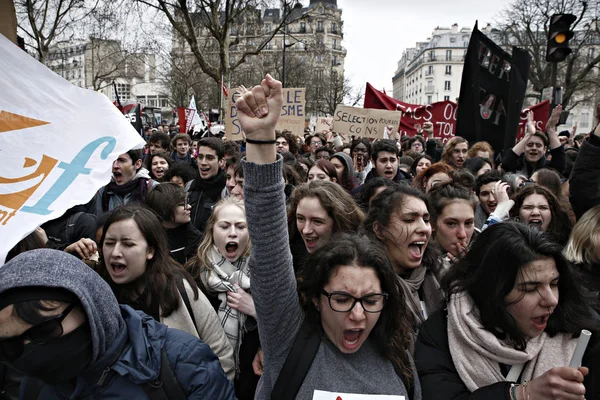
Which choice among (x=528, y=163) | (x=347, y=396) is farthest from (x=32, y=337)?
(x=528, y=163)

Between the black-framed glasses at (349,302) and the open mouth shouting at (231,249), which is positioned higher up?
the black-framed glasses at (349,302)

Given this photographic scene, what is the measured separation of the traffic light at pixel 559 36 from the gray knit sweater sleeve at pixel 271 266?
261 inches

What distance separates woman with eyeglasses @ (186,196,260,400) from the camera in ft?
7.86

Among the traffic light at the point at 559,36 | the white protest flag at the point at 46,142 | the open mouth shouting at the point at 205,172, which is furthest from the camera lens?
the traffic light at the point at 559,36

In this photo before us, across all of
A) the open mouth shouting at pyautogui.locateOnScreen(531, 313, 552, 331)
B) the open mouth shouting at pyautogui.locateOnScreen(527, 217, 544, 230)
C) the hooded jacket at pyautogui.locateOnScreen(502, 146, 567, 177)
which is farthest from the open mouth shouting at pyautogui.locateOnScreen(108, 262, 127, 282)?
the hooded jacket at pyautogui.locateOnScreen(502, 146, 567, 177)

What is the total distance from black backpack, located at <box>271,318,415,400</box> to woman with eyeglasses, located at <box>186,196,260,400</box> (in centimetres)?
79

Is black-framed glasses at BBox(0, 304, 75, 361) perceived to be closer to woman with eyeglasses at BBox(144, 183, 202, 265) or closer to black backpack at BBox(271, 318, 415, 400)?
black backpack at BBox(271, 318, 415, 400)

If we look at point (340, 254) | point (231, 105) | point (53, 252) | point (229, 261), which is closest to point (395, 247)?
point (340, 254)

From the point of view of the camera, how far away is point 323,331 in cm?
171

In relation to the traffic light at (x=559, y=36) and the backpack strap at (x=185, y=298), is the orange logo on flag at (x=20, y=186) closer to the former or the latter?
the backpack strap at (x=185, y=298)

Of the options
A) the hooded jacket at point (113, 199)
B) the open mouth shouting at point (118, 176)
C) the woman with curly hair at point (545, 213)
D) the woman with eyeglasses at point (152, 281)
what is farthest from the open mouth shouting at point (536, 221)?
the open mouth shouting at point (118, 176)

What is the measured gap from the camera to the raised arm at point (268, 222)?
4.99 ft

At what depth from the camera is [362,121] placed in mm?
9109

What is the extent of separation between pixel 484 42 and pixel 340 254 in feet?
18.1
